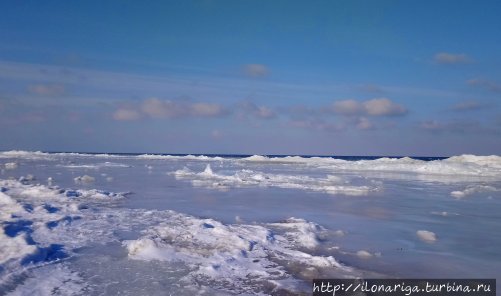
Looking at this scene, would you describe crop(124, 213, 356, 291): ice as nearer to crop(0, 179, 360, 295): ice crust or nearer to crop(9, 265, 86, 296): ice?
crop(0, 179, 360, 295): ice crust

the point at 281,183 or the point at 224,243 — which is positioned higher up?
the point at 281,183

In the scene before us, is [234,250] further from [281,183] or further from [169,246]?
[281,183]

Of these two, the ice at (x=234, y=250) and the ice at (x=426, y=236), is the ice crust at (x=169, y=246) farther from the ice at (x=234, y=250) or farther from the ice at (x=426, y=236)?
the ice at (x=426, y=236)

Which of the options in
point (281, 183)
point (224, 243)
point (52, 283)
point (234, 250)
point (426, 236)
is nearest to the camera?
point (52, 283)

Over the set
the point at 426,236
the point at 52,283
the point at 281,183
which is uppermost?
the point at 281,183

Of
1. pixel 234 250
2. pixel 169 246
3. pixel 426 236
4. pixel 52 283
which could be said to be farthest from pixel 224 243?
pixel 426 236

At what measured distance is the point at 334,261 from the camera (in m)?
5.61

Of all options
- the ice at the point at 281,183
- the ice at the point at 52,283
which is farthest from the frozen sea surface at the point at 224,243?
the ice at the point at 281,183

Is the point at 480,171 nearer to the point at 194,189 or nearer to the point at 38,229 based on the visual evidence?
the point at 194,189

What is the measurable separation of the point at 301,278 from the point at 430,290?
Result: 1492 millimetres

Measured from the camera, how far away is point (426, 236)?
7461mm

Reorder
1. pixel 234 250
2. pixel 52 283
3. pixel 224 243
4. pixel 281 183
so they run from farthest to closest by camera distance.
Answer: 1. pixel 281 183
2. pixel 224 243
3. pixel 234 250
4. pixel 52 283

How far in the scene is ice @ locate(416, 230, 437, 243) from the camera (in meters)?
7.24

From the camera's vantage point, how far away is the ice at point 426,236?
23.7 feet
